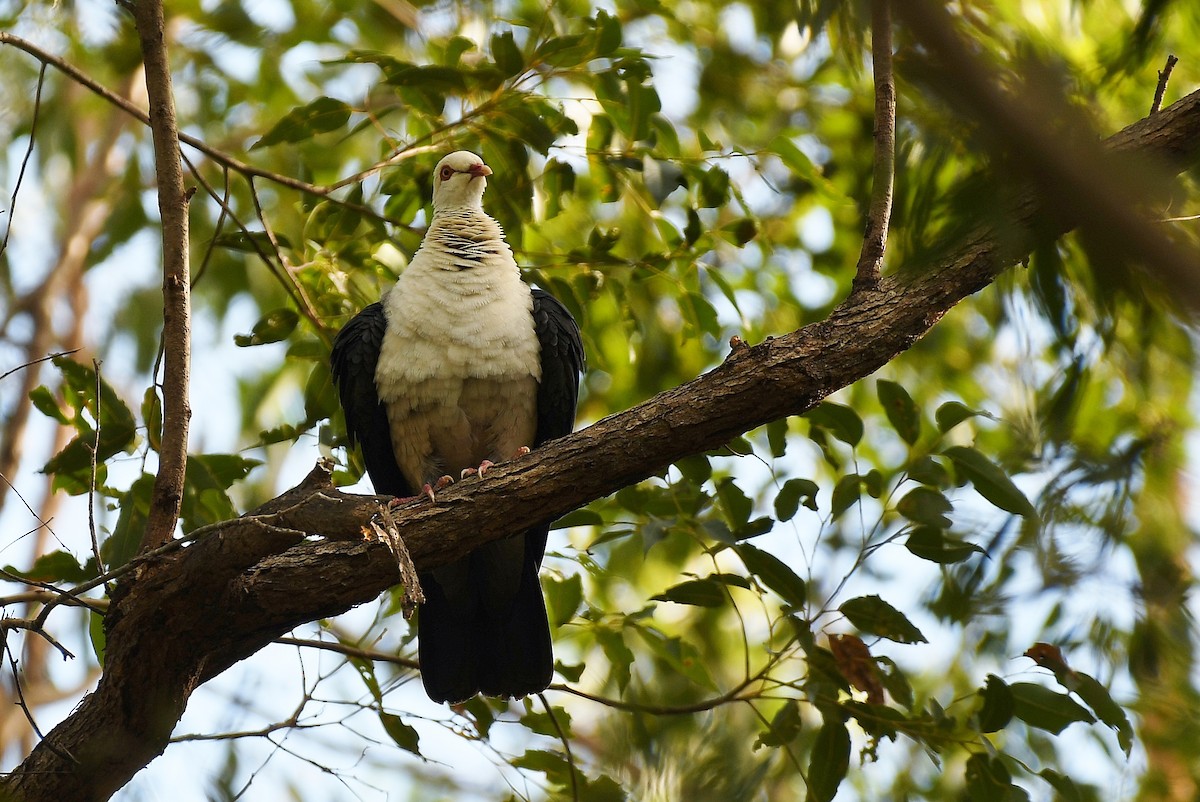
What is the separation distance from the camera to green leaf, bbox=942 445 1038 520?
3154mm

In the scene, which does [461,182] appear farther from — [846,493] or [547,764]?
[547,764]

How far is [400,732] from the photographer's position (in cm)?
387

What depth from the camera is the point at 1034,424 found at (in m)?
1.54

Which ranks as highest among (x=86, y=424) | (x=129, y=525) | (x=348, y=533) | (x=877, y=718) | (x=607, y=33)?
(x=607, y=33)

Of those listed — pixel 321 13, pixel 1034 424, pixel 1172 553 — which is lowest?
pixel 1172 553

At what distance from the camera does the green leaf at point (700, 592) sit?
3.85 meters

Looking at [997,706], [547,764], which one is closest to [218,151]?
[547,764]

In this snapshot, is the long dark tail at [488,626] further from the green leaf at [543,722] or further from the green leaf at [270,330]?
the green leaf at [270,330]

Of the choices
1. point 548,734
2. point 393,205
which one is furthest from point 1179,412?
point 393,205

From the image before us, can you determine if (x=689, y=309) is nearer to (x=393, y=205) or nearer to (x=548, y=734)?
(x=393, y=205)

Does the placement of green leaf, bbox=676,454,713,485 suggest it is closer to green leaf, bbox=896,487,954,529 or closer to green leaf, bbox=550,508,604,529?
green leaf, bbox=550,508,604,529

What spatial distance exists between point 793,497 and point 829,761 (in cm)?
86

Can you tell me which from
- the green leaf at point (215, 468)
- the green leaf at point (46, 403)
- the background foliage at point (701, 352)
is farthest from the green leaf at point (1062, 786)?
the green leaf at point (46, 403)

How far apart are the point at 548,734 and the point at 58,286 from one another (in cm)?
573
